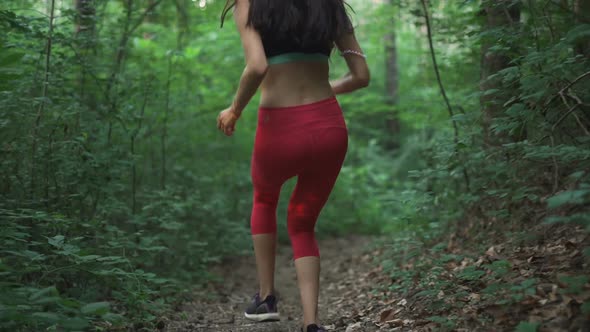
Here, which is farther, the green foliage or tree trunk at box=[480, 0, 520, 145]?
tree trunk at box=[480, 0, 520, 145]

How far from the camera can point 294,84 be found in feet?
9.50

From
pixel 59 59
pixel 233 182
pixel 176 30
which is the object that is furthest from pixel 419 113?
pixel 59 59

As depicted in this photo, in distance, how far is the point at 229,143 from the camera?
7.61m

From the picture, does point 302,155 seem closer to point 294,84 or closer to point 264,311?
point 294,84

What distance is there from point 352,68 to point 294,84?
0.48 meters

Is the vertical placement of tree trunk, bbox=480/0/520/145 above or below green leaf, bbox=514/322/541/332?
above

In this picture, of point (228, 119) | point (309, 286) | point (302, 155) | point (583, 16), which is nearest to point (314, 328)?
point (309, 286)

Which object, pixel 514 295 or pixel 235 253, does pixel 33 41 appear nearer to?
pixel 235 253

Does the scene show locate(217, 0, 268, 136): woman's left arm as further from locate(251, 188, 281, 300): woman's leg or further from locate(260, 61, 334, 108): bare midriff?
locate(251, 188, 281, 300): woman's leg

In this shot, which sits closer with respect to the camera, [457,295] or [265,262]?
A: [457,295]

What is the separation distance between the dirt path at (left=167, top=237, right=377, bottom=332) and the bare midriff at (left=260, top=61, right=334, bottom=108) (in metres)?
1.38

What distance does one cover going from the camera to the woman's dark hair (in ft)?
9.11

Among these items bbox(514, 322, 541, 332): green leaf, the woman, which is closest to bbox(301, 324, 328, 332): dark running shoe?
the woman

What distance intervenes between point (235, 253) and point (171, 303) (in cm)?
216
